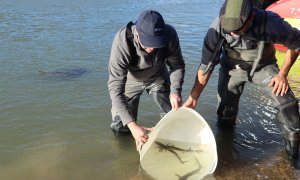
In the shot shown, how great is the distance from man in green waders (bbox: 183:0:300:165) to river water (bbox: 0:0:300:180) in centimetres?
69

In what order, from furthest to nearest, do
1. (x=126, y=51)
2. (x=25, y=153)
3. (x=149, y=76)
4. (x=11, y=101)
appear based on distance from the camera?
(x=11, y=101), (x=25, y=153), (x=149, y=76), (x=126, y=51)

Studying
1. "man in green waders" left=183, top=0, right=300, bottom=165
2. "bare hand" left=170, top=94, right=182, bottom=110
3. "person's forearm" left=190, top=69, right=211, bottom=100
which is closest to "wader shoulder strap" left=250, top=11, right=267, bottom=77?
"man in green waders" left=183, top=0, right=300, bottom=165

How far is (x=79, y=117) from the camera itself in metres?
5.25

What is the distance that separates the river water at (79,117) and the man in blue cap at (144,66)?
0.81 m

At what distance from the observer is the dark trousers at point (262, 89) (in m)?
3.74

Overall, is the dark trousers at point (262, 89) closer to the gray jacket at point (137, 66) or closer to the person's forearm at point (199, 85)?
the person's forearm at point (199, 85)

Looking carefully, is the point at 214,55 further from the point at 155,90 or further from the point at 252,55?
the point at 155,90

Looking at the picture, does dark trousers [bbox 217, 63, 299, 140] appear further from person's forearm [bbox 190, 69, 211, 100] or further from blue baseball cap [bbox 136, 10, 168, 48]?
blue baseball cap [bbox 136, 10, 168, 48]

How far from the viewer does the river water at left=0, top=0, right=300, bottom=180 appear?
4.20m

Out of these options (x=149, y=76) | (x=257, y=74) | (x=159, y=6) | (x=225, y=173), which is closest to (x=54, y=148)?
(x=149, y=76)

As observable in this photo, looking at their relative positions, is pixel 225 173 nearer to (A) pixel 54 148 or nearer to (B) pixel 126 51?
(B) pixel 126 51

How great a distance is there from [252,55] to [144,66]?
43.1 inches

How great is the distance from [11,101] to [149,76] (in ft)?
8.35

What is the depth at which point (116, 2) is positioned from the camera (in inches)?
511
